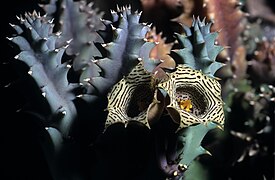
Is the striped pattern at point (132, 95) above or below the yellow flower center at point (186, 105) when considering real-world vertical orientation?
above

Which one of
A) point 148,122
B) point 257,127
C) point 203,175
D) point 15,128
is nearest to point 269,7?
point 257,127

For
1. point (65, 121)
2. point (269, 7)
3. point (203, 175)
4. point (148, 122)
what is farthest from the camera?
point (269, 7)

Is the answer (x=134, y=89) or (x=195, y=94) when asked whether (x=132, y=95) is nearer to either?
(x=134, y=89)

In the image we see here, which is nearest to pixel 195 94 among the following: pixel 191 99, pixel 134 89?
pixel 191 99

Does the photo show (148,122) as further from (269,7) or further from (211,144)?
(269,7)
